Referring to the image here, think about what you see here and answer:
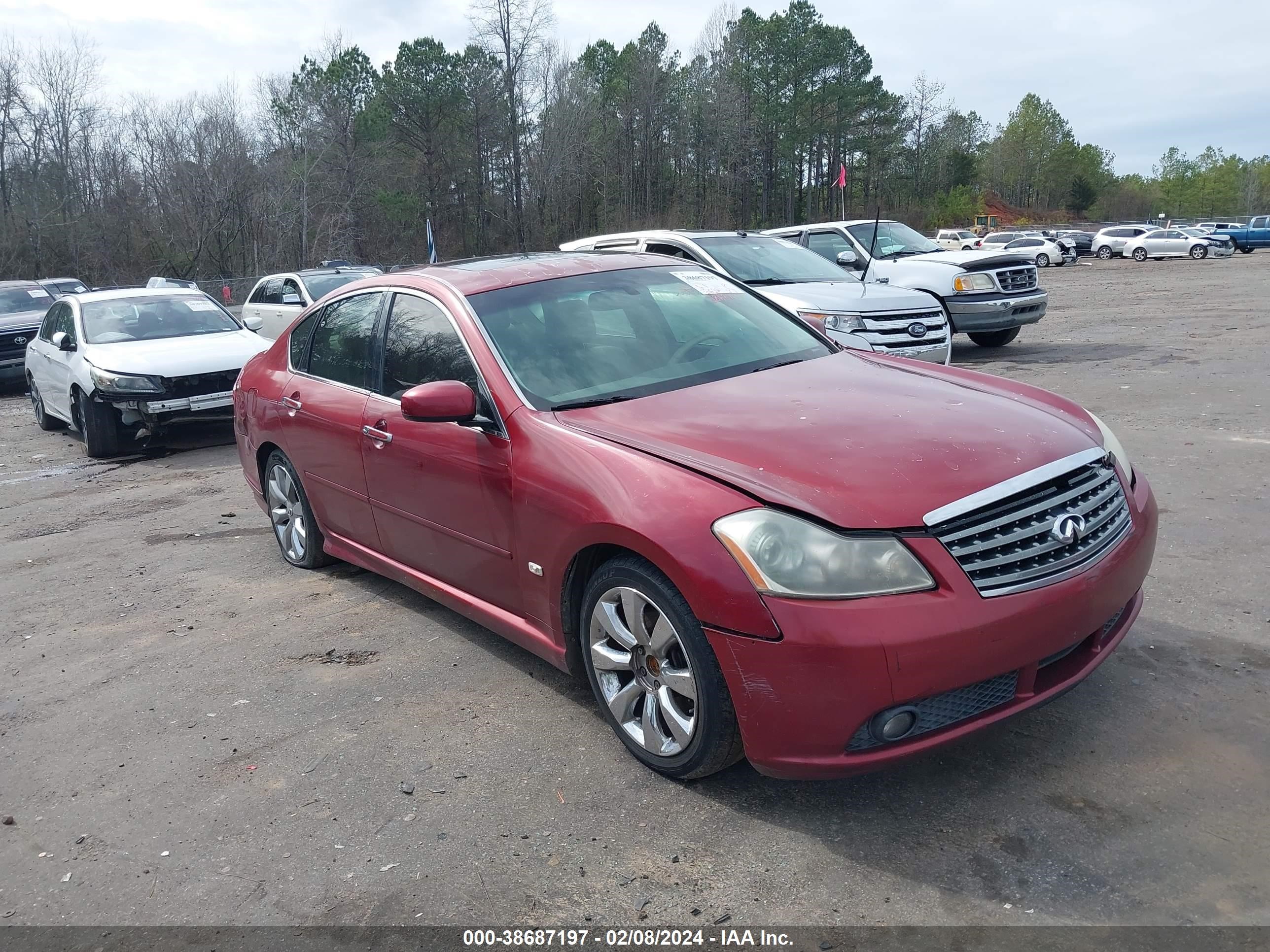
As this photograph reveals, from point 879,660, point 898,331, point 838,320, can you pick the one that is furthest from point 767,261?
point 879,660

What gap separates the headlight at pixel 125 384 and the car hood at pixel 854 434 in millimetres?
7568

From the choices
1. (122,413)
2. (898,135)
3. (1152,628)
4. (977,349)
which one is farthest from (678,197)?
(1152,628)

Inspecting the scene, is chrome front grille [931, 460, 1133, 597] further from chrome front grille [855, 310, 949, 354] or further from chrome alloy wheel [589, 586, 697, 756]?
chrome front grille [855, 310, 949, 354]

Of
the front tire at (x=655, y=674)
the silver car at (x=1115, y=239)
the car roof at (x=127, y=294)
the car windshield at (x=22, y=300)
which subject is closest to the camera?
the front tire at (x=655, y=674)

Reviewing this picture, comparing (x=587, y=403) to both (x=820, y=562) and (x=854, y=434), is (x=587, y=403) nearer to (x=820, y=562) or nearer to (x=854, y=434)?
(x=854, y=434)

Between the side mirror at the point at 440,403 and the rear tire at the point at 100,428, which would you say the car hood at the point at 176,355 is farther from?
the side mirror at the point at 440,403

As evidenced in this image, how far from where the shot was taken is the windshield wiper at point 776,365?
164 inches

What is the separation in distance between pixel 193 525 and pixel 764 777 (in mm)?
5324

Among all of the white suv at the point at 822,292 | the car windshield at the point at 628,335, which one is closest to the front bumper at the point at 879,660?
the car windshield at the point at 628,335

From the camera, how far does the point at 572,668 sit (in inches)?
143

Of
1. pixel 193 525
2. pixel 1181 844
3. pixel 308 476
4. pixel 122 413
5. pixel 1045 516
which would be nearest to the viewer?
pixel 1181 844

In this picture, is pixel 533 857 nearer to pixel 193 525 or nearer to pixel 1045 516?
pixel 1045 516

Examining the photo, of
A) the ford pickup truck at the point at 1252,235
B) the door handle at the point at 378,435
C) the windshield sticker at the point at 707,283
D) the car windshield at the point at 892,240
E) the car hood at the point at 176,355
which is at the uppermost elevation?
the ford pickup truck at the point at 1252,235

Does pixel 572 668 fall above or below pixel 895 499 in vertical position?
below
